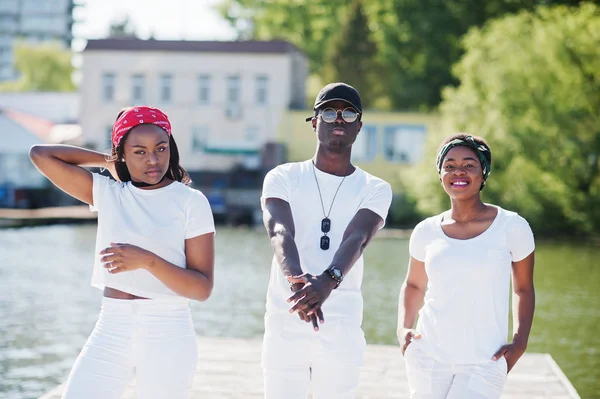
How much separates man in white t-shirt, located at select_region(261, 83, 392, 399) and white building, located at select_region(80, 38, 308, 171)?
4568cm

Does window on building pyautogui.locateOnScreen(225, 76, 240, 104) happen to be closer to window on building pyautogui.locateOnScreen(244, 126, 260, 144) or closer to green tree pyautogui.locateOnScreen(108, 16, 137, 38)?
window on building pyautogui.locateOnScreen(244, 126, 260, 144)

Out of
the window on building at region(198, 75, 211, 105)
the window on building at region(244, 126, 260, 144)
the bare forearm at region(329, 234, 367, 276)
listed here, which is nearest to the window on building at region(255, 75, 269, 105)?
the window on building at region(244, 126, 260, 144)

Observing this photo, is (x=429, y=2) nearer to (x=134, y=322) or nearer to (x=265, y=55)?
(x=265, y=55)

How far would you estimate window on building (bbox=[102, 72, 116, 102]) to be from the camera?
51438mm

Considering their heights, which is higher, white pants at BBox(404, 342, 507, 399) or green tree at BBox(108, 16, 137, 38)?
green tree at BBox(108, 16, 137, 38)

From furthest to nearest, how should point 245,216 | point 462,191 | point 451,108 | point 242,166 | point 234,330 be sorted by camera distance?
point 242,166, point 245,216, point 451,108, point 234,330, point 462,191

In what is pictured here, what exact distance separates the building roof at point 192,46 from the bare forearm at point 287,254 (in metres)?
46.2

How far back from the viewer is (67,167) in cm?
443

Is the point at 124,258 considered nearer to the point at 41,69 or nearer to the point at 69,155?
the point at 69,155

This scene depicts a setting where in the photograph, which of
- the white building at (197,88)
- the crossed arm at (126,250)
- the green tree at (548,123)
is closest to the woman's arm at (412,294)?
the crossed arm at (126,250)

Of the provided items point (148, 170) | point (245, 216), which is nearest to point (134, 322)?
point (148, 170)

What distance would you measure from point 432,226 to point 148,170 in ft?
4.17

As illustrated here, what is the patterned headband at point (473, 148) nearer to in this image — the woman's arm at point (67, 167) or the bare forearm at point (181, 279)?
the bare forearm at point (181, 279)

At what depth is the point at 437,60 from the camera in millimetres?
51625
